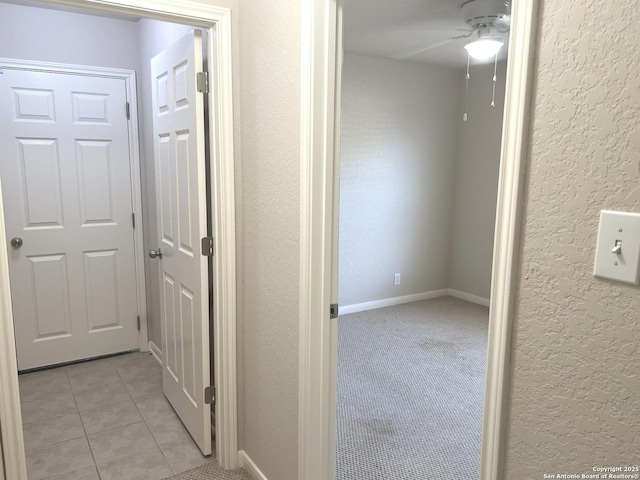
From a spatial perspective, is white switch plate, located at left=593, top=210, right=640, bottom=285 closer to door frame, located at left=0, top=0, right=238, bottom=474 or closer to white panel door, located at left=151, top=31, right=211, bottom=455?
door frame, located at left=0, top=0, right=238, bottom=474

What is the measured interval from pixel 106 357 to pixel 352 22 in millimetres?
3054

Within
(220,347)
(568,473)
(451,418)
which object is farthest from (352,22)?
(568,473)

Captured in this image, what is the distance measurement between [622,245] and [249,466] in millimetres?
1982

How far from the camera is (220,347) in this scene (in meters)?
2.19

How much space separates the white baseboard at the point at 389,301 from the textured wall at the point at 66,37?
9.29 ft

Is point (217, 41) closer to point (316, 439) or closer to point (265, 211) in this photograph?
point (265, 211)

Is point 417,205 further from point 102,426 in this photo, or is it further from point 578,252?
point 578,252

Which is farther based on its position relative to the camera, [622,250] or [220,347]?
[220,347]

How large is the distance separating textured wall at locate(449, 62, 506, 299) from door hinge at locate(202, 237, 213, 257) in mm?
3314

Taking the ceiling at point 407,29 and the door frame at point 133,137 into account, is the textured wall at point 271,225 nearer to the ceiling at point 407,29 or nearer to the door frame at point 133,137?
Answer: the ceiling at point 407,29

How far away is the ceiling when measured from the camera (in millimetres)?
2969

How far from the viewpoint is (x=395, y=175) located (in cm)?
474

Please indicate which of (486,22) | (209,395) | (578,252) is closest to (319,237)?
(578,252)

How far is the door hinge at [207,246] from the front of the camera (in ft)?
7.11
